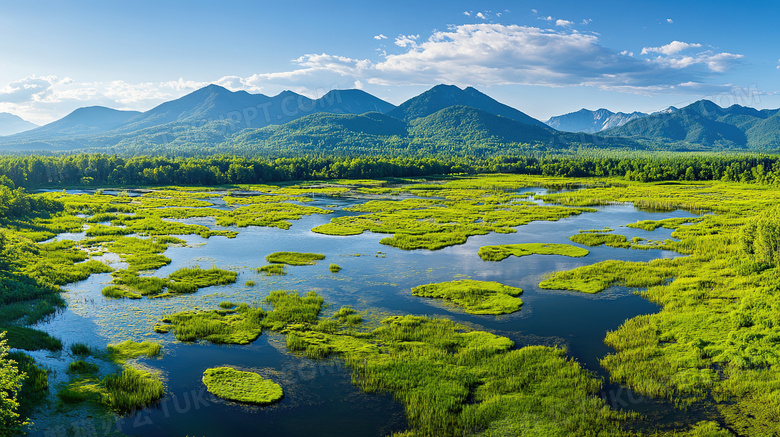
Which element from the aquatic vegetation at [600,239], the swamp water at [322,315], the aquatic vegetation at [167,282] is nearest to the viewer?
the swamp water at [322,315]

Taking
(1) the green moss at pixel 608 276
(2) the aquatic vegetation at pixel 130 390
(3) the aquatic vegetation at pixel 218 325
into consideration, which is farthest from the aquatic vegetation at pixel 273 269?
(1) the green moss at pixel 608 276

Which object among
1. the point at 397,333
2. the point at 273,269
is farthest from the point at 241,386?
the point at 273,269

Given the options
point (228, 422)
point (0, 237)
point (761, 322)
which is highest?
point (0, 237)

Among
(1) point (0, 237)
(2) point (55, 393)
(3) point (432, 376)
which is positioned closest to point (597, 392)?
(3) point (432, 376)

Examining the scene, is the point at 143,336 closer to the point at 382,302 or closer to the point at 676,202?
the point at 382,302

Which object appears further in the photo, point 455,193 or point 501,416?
point 455,193

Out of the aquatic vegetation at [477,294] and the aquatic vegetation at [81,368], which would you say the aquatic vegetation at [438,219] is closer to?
the aquatic vegetation at [477,294]

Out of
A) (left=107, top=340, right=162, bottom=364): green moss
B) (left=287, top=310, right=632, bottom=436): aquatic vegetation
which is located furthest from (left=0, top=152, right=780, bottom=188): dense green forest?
(left=287, top=310, right=632, bottom=436): aquatic vegetation
